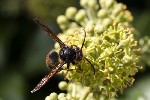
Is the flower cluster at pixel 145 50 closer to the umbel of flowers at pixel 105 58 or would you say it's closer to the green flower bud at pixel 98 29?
the umbel of flowers at pixel 105 58

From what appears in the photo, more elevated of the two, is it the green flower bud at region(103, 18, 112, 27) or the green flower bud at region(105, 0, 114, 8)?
the green flower bud at region(105, 0, 114, 8)

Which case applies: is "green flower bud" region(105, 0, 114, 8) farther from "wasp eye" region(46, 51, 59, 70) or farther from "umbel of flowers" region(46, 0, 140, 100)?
"wasp eye" region(46, 51, 59, 70)

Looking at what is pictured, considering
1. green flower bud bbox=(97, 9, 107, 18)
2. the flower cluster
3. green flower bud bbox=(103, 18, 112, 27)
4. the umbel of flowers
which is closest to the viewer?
the umbel of flowers

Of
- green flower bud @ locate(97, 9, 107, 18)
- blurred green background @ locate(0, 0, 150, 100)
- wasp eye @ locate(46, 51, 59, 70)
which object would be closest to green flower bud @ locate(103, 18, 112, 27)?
green flower bud @ locate(97, 9, 107, 18)

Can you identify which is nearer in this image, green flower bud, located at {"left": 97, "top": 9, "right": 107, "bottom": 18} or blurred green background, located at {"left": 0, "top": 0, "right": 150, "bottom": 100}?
green flower bud, located at {"left": 97, "top": 9, "right": 107, "bottom": 18}

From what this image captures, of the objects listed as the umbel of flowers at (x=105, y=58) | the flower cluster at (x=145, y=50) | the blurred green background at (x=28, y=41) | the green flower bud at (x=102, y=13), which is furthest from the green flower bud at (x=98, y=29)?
the blurred green background at (x=28, y=41)

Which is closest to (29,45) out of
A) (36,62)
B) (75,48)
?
(36,62)

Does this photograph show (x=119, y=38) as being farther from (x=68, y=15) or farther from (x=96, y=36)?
(x=68, y=15)

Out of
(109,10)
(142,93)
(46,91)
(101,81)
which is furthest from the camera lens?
(46,91)
